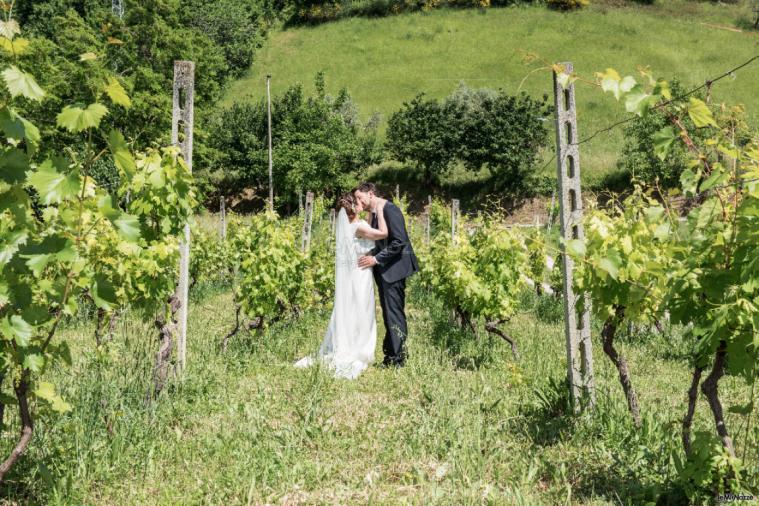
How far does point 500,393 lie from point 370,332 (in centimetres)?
188

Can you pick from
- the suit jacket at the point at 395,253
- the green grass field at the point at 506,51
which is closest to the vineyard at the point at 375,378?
the suit jacket at the point at 395,253

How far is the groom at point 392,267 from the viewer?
19.2ft

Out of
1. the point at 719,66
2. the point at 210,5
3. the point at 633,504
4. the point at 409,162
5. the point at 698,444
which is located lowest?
the point at 633,504

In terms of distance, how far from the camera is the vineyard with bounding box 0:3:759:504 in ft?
7.45

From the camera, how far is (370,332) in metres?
6.17

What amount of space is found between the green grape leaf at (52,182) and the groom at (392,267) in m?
3.99

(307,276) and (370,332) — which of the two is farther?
(307,276)

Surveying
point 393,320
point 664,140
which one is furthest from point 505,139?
point 664,140

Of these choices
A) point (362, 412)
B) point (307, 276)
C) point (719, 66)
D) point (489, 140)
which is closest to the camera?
point (362, 412)

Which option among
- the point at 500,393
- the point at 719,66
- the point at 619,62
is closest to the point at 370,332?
the point at 500,393

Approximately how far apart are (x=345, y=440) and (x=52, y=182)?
233cm

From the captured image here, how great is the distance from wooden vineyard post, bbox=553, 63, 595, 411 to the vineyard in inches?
0.6

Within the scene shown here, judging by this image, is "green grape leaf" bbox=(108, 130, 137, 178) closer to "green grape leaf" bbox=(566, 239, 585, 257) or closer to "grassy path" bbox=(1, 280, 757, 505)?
"grassy path" bbox=(1, 280, 757, 505)

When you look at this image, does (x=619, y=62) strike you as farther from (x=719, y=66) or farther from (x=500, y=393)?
(x=500, y=393)
